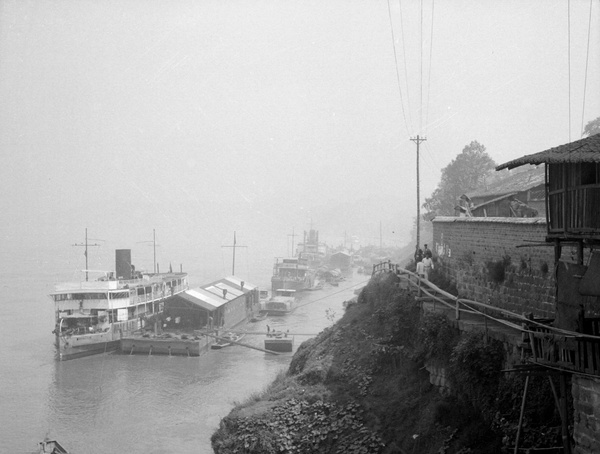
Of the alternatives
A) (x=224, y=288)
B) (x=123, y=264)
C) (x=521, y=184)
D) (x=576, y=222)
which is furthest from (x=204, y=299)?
(x=576, y=222)

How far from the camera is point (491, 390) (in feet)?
39.3

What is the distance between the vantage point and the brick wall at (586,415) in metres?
8.23

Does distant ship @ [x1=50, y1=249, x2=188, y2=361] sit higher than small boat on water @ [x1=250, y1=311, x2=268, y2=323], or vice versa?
distant ship @ [x1=50, y1=249, x2=188, y2=361]

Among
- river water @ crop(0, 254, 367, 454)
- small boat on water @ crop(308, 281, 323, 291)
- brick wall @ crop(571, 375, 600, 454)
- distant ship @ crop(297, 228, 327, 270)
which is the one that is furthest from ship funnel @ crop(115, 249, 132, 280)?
distant ship @ crop(297, 228, 327, 270)

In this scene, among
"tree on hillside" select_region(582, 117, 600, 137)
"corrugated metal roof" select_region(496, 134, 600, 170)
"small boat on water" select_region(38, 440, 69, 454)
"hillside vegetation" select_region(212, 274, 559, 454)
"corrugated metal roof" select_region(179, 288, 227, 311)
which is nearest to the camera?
"corrugated metal roof" select_region(496, 134, 600, 170)

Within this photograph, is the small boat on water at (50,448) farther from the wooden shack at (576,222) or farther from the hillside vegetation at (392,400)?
the wooden shack at (576,222)

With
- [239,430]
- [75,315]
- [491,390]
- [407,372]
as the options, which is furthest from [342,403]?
[75,315]

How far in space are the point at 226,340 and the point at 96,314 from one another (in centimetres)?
991

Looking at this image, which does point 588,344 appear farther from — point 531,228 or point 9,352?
point 9,352

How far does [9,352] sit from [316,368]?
31.6 m

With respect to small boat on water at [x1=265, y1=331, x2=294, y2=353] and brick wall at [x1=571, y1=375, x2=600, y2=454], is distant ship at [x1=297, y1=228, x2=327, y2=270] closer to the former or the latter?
small boat on water at [x1=265, y1=331, x2=294, y2=353]

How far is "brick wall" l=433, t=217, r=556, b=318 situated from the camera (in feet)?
44.2

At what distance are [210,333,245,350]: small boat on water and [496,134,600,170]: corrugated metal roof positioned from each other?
35.0 m

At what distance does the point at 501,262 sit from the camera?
50.6ft
